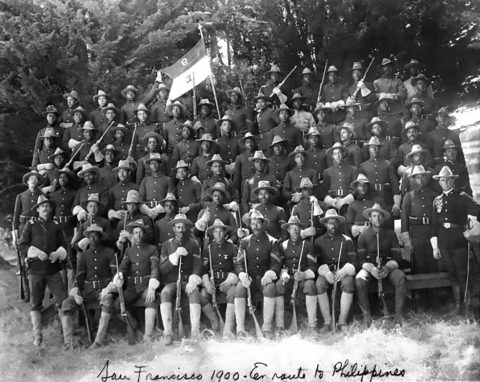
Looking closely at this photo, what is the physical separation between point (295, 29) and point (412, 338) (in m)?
8.90

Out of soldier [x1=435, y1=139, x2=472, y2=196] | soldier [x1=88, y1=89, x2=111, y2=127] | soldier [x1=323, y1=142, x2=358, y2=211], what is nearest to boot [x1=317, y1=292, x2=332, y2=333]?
soldier [x1=323, y1=142, x2=358, y2=211]

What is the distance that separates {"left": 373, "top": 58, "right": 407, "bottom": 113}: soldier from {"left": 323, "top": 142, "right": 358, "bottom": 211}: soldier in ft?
8.24

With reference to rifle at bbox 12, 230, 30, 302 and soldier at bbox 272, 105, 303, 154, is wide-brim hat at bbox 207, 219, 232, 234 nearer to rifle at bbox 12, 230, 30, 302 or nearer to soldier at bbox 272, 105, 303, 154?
soldier at bbox 272, 105, 303, 154

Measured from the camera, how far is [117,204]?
34.3ft

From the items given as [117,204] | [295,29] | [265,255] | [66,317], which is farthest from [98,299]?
[295,29]

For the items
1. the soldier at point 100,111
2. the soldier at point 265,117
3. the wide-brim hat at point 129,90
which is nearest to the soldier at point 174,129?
the wide-brim hat at point 129,90

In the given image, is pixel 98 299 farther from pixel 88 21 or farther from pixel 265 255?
pixel 88 21

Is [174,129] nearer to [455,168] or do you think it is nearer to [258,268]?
[258,268]

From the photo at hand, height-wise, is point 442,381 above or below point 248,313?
below

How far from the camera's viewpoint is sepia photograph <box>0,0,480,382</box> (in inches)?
320

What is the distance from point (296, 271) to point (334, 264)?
24.6 inches

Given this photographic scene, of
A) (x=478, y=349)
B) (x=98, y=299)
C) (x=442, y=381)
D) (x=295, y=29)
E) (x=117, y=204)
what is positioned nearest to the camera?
(x=442, y=381)

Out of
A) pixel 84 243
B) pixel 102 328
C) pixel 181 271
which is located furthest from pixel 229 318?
pixel 84 243

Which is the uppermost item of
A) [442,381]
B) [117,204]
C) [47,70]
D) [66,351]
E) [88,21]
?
[88,21]
